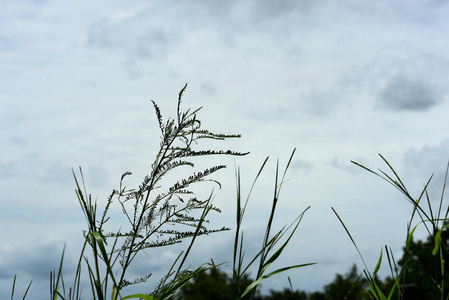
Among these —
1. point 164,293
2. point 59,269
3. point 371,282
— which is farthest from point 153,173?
point 371,282

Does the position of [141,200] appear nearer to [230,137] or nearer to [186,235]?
[186,235]

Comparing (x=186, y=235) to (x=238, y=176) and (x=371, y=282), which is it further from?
(x=371, y=282)

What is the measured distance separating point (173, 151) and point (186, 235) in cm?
40

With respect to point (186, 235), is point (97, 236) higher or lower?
lower

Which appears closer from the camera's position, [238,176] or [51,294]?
[238,176]

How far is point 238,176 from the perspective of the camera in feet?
5.52

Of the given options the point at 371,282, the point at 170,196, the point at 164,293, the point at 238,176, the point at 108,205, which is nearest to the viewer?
the point at 164,293

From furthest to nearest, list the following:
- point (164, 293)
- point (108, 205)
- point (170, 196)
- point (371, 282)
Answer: point (170, 196) → point (108, 205) → point (371, 282) → point (164, 293)

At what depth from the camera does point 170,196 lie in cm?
238

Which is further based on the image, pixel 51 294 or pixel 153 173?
pixel 153 173


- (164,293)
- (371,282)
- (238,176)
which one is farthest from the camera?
(371,282)

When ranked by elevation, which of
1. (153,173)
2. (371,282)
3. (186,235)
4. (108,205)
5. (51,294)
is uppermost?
(153,173)

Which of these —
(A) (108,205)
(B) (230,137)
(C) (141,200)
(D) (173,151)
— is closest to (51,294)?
(A) (108,205)

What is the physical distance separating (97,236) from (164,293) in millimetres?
346
